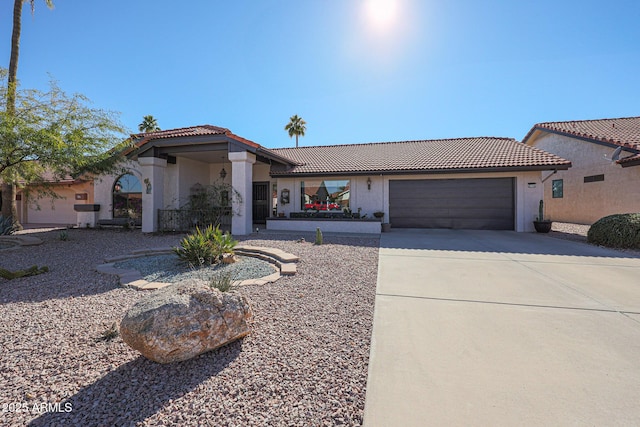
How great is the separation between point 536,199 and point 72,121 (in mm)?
17148

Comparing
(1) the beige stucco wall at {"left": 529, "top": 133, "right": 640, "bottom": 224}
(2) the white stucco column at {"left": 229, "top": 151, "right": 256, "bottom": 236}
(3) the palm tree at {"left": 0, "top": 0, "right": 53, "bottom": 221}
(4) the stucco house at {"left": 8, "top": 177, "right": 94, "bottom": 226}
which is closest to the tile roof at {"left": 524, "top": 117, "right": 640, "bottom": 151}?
(1) the beige stucco wall at {"left": 529, "top": 133, "right": 640, "bottom": 224}

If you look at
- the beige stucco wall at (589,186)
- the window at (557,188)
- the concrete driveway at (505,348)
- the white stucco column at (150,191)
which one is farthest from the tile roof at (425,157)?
the concrete driveway at (505,348)

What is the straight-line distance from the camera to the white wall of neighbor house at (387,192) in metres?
11.7

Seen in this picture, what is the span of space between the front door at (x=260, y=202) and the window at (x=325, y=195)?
228 centimetres

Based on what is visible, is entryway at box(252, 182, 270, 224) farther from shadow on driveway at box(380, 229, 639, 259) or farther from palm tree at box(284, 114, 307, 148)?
palm tree at box(284, 114, 307, 148)

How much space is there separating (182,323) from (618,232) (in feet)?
37.2

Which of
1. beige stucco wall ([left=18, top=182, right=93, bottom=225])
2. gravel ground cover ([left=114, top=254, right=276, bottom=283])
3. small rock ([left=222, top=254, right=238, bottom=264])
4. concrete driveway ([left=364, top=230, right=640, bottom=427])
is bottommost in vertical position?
concrete driveway ([left=364, top=230, right=640, bottom=427])

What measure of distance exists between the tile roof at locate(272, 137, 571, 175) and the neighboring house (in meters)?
1.59

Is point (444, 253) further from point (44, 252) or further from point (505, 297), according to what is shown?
point (44, 252)

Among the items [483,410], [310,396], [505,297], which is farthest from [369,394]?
[505,297]

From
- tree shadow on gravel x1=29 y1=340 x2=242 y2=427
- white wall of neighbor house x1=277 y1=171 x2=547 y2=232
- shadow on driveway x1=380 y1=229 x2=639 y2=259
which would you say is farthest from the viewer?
white wall of neighbor house x1=277 y1=171 x2=547 y2=232

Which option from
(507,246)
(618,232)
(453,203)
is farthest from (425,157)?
(618,232)

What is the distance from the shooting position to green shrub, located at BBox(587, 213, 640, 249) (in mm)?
7631

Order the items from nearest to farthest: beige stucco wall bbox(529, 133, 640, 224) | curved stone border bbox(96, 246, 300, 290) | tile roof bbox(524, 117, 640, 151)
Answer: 1. curved stone border bbox(96, 246, 300, 290)
2. beige stucco wall bbox(529, 133, 640, 224)
3. tile roof bbox(524, 117, 640, 151)
